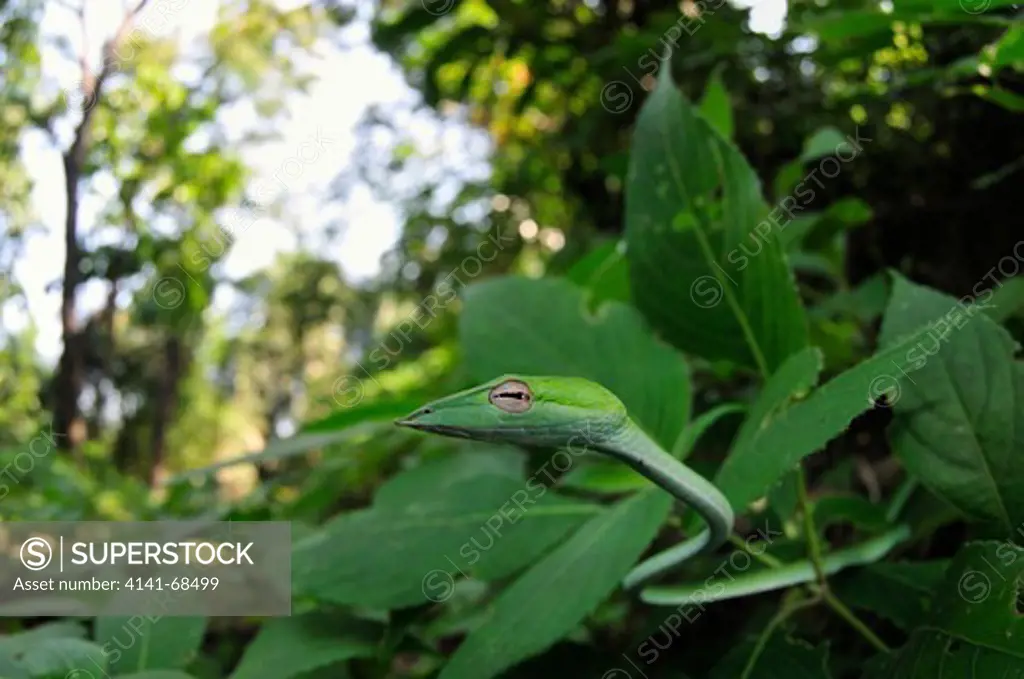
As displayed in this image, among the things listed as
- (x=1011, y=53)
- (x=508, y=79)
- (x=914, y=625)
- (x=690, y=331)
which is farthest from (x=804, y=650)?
(x=508, y=79)

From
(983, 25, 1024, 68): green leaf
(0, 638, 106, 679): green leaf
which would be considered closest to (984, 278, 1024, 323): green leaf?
(983, 25, 1024, 68): green leaf

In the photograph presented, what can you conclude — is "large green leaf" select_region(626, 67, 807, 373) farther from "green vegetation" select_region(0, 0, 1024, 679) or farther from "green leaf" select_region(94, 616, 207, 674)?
"green leaf" select_region(94, 616, 207, 674)

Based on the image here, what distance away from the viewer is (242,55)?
1524 millimetres

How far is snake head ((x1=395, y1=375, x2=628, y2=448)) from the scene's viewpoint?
8.3 inches

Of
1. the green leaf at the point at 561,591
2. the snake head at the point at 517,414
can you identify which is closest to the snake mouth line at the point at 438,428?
the snake head at the point at 517,414

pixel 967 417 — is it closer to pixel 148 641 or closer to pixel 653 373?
pixel 653 373

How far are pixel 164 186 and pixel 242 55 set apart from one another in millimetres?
451

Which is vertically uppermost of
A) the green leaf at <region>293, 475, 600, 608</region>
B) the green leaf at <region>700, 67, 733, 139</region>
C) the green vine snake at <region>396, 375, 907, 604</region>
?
the green vine snake at <region>396, 375, 907, 604</region>

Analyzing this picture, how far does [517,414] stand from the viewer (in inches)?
8.4

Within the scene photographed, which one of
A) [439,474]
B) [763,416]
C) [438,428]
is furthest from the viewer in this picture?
[439,474]

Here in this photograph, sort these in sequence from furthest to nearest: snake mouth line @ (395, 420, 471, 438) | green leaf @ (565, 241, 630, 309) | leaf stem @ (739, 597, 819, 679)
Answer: green leaf @ (565, 241, 630, 309), leaf stem @ (739, 597, 819, 679), snake mouth line @ (395, 420, 471, 438)

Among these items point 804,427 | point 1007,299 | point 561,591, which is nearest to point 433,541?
point 561,591

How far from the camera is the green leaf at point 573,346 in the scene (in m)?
0.37

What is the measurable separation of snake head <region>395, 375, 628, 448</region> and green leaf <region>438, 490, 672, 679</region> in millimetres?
105
